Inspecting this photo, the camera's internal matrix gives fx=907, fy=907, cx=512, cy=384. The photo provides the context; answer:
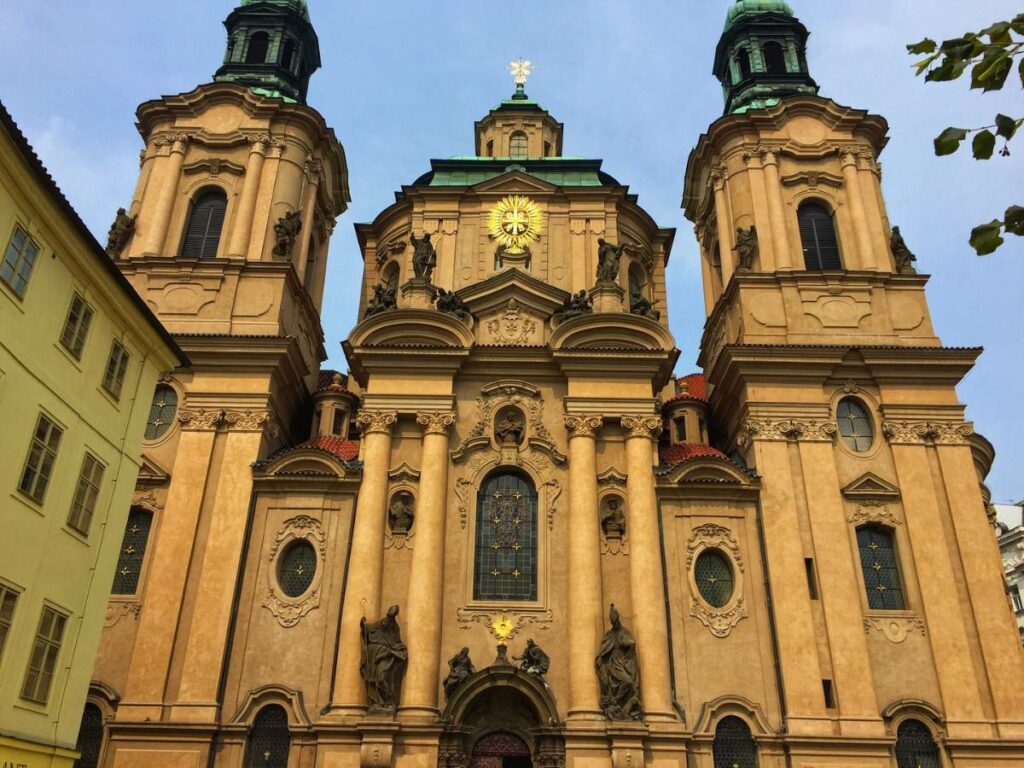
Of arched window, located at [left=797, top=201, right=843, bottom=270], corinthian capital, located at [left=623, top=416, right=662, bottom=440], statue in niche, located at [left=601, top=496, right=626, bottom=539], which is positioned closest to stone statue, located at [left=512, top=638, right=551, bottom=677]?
statue in niche, located at [left=601, top=496, right=626, bottom=539]

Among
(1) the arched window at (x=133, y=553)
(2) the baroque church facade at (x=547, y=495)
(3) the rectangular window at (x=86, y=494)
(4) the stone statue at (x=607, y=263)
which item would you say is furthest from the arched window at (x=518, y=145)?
(3) the rectangular window at (x=86, y=494)

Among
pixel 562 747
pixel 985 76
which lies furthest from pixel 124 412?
pixel 985 76

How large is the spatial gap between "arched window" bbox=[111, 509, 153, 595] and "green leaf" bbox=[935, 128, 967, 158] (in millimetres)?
21191

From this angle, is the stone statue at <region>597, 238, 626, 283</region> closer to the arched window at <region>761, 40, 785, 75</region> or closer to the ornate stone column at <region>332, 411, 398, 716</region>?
the ornate stone column at <region>332, 411, 398, 716</region>

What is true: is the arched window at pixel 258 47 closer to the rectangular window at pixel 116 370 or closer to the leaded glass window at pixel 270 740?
the rectangular window at pixel 116 370

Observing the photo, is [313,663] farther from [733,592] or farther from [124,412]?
[733,592]

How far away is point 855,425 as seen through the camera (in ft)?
79.3

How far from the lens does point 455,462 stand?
2341 cm

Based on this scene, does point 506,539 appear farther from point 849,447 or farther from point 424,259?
point 849,447

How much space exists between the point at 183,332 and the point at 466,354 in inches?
317

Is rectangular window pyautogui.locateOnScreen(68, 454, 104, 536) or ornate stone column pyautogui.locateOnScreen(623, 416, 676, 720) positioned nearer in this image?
rectangular window pyautogui.locateOnScreen(68, 454, 104, 536)

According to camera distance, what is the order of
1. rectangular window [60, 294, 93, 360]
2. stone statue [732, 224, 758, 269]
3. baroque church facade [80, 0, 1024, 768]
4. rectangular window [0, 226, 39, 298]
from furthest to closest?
1. stone statue [732, 224, 758, 269]
2. baroque church facade [80, 0, 1024, 768]
3. rectangular window [60, 294, 93, 360]
4. rectangular window [0, 226, 39, 298]

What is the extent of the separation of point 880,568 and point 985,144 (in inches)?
775

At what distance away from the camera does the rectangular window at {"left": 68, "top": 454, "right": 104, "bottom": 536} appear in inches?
613
